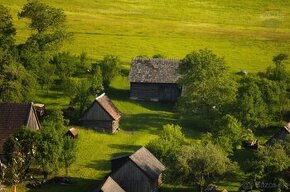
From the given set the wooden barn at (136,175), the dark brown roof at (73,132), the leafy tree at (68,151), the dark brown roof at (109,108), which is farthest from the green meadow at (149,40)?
the wooden barn at (136,175)

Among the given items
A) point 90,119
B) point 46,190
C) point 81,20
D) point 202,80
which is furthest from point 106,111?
point 81,20

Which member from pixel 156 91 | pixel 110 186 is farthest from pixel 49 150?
pixel 156 91

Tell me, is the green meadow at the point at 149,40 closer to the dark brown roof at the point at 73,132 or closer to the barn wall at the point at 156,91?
the dark brown roof at the point at 73,132

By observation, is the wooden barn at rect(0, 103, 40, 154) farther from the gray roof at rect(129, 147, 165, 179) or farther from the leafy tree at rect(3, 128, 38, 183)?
the gray roof at rect(129, 147, 165, 179)

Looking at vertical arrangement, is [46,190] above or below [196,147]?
below

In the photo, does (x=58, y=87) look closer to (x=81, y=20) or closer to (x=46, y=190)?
(x=46, y=190)
